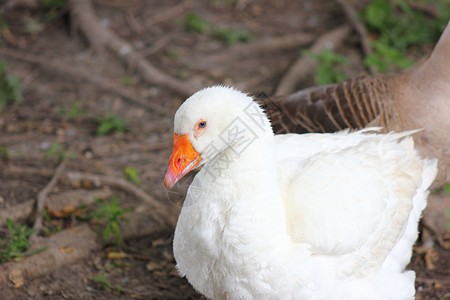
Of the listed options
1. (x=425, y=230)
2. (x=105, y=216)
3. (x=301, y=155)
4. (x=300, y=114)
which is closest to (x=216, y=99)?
(x=301, y=155)

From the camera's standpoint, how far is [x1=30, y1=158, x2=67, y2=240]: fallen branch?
13.0 feet

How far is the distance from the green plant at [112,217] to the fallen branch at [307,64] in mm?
2621

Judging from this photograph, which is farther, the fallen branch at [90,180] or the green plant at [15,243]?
the fallen branch at [90,180]

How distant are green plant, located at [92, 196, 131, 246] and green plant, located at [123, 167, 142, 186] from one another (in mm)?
578

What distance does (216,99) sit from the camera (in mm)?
2545

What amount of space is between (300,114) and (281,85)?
1929mm

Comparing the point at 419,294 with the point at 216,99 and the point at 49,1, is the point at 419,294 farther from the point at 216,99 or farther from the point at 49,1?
the point at 49,1

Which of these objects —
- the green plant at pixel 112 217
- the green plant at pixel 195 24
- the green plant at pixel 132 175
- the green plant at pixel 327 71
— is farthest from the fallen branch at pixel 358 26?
the green plant at pixel 112 217

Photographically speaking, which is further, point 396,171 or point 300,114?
point 300,114

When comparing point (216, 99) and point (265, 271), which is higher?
point (216, 99)

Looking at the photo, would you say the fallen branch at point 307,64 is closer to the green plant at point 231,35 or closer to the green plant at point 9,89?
the green plant at point 231,35

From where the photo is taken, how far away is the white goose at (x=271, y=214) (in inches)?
103

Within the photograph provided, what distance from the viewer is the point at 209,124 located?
8.44ft

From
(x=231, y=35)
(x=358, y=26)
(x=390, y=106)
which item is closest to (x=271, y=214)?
(x=390, y=106)
